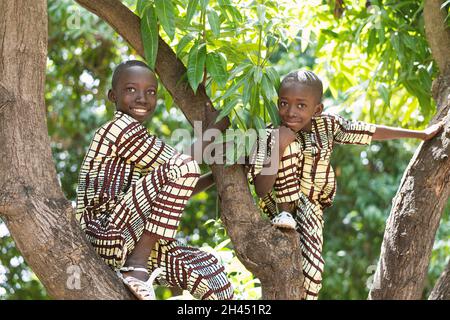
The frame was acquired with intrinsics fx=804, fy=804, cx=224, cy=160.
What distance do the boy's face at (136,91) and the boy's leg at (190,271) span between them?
537mm

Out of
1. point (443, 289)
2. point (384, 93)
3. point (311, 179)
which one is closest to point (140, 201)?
point (311, 179)

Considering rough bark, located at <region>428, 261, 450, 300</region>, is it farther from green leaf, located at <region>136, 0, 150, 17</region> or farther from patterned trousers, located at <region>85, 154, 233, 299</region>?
green leaf, located at <region>136, 0, 150, 17</region>

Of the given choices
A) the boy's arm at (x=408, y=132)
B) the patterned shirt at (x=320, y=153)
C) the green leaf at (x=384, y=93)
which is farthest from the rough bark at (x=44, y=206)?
the green leaf at (x=384, y=93)

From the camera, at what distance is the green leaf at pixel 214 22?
10.5 feet

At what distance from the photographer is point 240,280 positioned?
4.30 meters

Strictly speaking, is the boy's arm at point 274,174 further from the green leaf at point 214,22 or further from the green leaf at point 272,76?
the green leaf at point 214,22

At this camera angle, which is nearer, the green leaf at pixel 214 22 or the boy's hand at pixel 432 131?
the green leaf at pixel 214 22

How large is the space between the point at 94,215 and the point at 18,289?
14.5 ft

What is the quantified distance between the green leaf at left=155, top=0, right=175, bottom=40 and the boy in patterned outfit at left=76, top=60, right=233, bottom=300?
210mm

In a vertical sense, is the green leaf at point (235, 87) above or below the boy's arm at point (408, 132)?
above

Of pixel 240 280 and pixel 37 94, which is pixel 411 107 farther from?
pixel 37 94

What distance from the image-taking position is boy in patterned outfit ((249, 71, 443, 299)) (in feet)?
10.7

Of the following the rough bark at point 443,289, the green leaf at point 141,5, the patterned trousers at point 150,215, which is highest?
the green leaf at point 141,5

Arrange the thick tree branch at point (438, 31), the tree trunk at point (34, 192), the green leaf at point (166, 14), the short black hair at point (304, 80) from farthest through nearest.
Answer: the thick tree branch at point (438, 31) < the short black hair at point (304, 80) < the green leaf at point (166, 14) < the tree trunk at point (34, 192)
